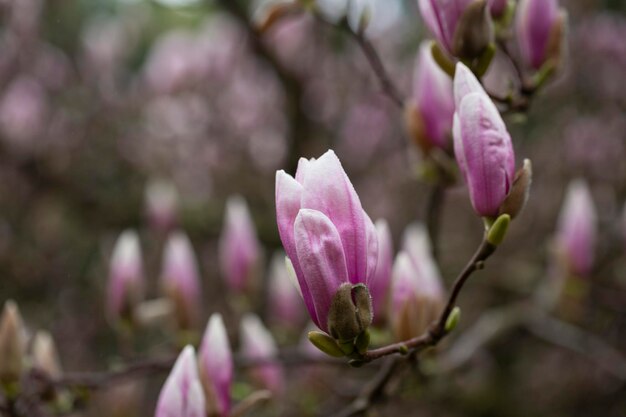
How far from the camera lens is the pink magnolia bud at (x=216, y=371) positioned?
3.40 ft

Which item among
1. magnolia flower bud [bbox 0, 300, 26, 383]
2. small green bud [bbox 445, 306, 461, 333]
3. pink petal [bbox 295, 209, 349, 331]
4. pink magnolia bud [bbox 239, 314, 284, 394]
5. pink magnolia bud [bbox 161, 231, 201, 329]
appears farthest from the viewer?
pink magnolia bud [bbox 161, 231, 201, 329]

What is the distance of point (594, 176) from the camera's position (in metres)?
3.42

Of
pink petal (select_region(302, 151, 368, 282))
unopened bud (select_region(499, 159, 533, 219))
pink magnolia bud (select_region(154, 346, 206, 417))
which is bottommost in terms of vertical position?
pink magnolia bud (select_region(154, 346, 206, 417))

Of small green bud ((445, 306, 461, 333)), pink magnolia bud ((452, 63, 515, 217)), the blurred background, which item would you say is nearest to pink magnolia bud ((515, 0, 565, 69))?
pink magnolia bud ((452, 63, 515, 217))

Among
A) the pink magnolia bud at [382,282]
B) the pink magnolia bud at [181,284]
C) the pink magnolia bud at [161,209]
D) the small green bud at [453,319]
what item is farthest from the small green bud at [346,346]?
the pink magnolia bud at [161,209]

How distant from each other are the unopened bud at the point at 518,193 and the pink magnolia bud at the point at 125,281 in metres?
0.92

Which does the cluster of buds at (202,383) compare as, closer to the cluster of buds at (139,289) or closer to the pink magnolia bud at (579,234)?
the cluster of buds at (139,289)

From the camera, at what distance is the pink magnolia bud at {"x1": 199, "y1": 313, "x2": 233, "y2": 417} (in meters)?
1.04

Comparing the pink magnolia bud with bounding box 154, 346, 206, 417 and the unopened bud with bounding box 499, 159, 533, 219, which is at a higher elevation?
the unopened bud with bounding box 499, 159, 533, 219

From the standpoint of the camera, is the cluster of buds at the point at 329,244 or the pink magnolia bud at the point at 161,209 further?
the pink magnolia bud at the point at 161,209

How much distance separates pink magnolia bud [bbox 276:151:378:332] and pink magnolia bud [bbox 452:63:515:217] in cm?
14

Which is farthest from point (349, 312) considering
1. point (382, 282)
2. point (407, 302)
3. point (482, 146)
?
point (382, 282)

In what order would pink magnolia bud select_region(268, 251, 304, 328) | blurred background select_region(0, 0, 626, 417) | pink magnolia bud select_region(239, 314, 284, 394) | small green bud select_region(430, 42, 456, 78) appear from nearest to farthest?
small green bud select_region(430, 42, 456, 78) → pink magnolia bud select_region(239, 314, 284, 394) → pink magnolia bud select_region(268, 251, 304, 328) → blurred background select_region(0, 0, 626, 417)

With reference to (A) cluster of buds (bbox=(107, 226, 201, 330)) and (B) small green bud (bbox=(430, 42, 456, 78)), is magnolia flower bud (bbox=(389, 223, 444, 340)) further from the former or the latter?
(A) cluster of buds (bbox=(107, 226, 201, 330))
